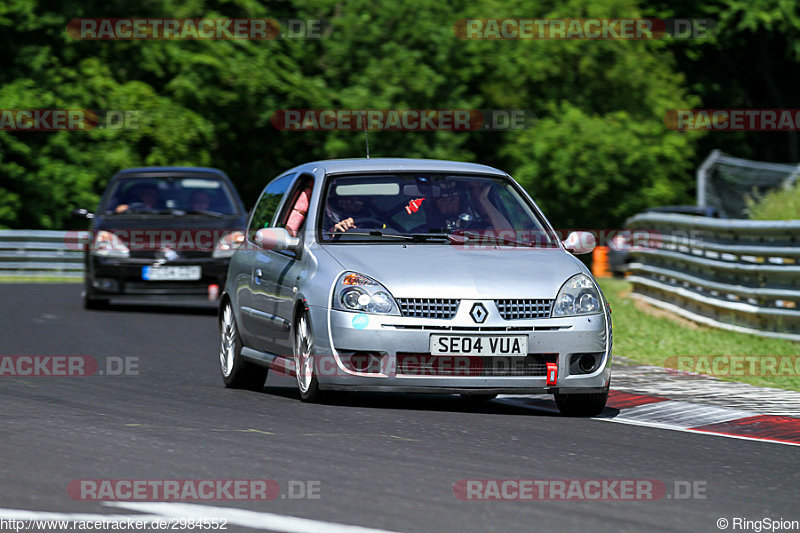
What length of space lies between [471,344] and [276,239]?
165cm

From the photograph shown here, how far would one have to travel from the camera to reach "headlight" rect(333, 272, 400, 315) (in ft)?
30.7

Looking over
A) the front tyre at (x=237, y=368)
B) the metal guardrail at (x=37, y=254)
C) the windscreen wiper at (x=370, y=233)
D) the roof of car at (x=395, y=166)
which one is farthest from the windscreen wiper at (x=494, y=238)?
the metal guardrail at (x=37, y=254)

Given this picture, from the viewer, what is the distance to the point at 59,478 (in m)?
6.78

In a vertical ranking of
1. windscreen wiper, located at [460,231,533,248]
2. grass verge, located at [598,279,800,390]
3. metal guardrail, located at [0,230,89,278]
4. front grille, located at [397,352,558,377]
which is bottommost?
metal guardrail, located at [0,230,89,278]

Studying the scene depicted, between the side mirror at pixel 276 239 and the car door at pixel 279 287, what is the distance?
0.07m

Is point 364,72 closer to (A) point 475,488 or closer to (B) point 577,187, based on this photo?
(B) point 577,187

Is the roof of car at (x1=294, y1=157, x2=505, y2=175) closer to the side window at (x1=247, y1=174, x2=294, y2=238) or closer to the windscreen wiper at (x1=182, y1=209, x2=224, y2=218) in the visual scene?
the side window at (x1=247, y1=174, x2=294, y2=238)

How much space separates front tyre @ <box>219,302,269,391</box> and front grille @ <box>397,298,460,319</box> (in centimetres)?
203

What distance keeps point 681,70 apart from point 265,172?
15728 millimetres

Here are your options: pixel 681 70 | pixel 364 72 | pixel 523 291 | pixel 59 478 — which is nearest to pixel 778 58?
pixel 681 70

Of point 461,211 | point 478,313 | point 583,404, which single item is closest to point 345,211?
point 461,211

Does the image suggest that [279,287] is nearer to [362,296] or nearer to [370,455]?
[362,296]

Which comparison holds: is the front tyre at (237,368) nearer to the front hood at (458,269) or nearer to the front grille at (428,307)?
the front hood at (458,269)

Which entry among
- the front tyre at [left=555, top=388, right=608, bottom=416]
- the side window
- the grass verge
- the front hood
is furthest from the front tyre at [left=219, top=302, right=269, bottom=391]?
the grass verge
